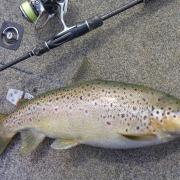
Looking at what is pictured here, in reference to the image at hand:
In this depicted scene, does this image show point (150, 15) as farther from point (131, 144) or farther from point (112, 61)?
point (131, 144)

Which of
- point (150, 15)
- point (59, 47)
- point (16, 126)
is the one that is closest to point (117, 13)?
point (150, 15)

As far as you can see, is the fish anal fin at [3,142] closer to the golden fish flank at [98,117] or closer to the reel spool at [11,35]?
the golden fish flank at [98,117]

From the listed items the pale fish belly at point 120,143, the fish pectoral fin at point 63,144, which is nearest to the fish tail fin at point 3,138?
the fish pectoral fin at point 63,144

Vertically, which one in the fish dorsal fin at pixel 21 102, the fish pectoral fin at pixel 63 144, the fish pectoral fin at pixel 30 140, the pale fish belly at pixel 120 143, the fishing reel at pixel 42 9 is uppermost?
the fishing reel at pixel 42 9

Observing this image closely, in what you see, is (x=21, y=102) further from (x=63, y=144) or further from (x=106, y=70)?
(x=106, y=70)

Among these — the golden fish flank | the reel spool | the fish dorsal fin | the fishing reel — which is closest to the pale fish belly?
the golden fish flank

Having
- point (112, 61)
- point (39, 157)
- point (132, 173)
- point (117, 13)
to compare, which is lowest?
point (132, 173)
